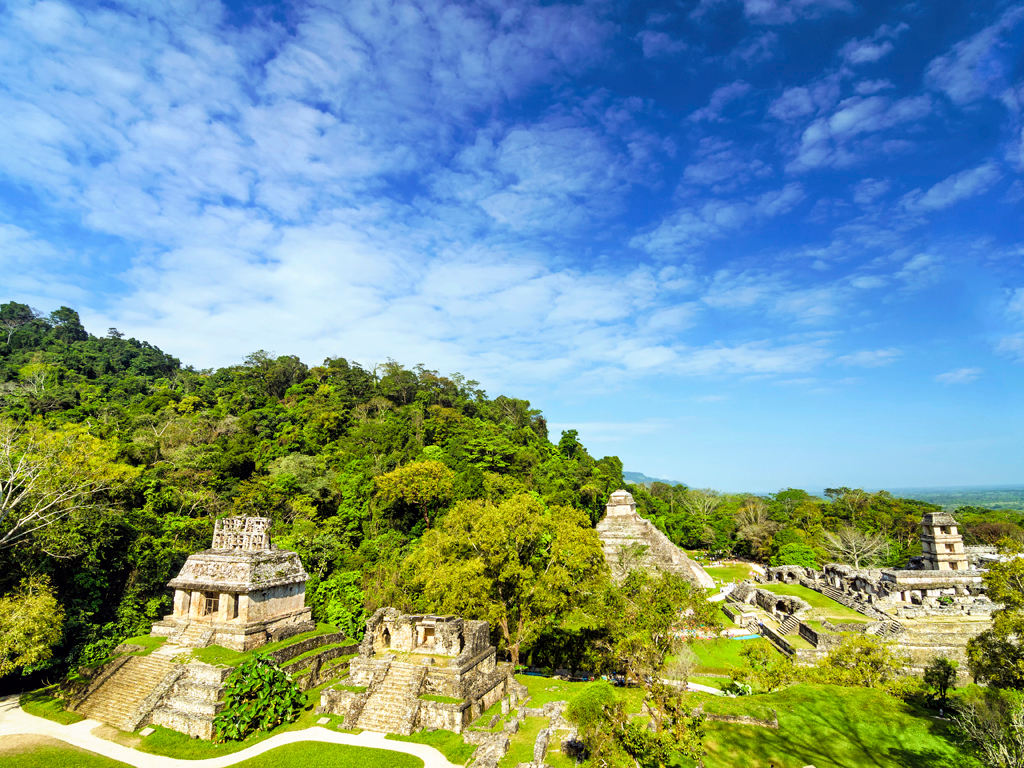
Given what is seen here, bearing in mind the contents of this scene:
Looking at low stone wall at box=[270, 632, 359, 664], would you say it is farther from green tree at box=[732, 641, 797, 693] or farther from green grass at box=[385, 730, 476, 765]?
green tree at box=[732, 641, 797, 693]

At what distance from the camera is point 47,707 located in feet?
54.6

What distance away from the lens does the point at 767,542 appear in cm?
5666

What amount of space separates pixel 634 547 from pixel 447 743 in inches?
1144

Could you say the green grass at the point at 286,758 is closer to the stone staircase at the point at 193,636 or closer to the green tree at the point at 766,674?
the stone staircase at the point at 193,636

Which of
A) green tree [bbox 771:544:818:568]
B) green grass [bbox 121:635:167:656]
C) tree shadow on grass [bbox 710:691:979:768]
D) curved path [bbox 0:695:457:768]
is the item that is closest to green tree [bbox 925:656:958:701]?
tree shadow on grass [bbox 710:691:979:768]

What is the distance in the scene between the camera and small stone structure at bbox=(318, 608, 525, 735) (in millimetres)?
15180

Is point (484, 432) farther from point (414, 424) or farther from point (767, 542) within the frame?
point (767, 542)

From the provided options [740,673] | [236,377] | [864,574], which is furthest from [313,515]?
[864,574]

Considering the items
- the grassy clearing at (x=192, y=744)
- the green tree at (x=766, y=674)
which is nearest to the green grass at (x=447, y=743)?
the grassy clearing at (x=192, y=744)

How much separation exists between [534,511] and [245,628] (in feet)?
40.0

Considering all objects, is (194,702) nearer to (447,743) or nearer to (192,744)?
(192,744)

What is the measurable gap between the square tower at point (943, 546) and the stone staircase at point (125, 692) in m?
47.7

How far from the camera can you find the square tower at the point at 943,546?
117 feet

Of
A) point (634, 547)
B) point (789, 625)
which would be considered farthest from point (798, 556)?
point (789, 625)
